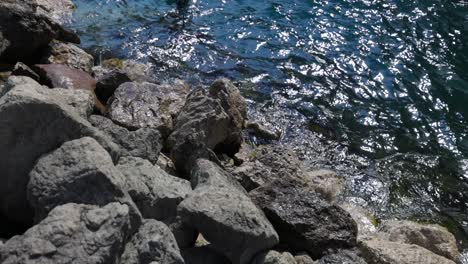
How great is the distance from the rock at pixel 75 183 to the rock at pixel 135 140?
4.58 feet

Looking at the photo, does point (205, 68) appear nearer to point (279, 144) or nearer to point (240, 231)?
point (279, 144)

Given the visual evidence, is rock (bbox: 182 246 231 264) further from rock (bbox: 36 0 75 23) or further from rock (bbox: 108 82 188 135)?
rock (bbox: 36 0 75 23)

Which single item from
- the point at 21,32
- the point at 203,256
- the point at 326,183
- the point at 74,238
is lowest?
the point at 326,183

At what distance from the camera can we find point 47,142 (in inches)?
199

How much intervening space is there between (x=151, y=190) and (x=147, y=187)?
5 cm

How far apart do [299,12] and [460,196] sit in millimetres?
7554

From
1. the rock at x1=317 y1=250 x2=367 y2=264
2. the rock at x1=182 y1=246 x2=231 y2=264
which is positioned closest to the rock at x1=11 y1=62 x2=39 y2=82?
the rock at x1=182 y1=246 x2=231 y2=264

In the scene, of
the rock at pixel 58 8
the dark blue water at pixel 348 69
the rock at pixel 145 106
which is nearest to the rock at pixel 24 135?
the rock at pixel 145 106

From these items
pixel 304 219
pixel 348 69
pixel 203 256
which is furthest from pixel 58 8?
pixel 203 256

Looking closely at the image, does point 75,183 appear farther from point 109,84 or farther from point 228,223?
point 109,84

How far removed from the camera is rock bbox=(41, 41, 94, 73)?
1040 cm

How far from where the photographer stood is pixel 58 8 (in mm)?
14602

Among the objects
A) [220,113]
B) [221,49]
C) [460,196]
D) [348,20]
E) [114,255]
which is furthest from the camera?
[348,20]

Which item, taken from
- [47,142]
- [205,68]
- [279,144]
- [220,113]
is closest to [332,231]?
[220,113]
